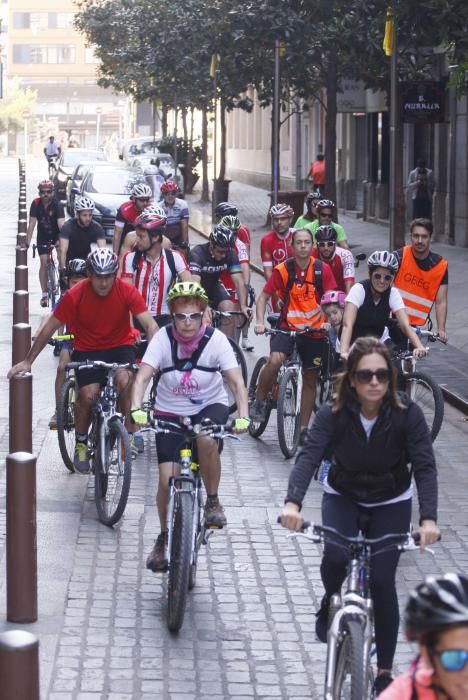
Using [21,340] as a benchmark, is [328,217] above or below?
above

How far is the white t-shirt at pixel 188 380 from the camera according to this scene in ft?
25.0

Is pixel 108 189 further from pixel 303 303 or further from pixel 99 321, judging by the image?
pixel 99 321

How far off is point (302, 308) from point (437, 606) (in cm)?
806

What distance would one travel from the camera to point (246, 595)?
24.6 ft

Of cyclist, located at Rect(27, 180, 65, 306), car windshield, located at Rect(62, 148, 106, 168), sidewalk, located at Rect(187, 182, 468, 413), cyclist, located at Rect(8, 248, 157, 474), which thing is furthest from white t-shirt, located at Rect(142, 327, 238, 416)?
car windshield, located at Rect(62, 148, 106, 168)

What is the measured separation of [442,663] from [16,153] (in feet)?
390

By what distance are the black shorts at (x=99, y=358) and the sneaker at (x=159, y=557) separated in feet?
8.04

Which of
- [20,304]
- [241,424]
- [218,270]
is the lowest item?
[241,424]

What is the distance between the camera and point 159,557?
727 centimetres

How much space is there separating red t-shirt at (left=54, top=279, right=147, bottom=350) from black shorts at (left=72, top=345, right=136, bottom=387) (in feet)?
0.12

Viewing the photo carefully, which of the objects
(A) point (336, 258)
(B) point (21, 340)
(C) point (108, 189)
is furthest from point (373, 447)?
(C) point (108, 189)

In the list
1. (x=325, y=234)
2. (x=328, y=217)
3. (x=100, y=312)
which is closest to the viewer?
(x=100, y=312)

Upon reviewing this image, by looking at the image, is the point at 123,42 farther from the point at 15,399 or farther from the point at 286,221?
the point at 15,399

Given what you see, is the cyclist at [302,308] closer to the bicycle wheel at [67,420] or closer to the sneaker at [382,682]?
the bicycle wheel at [67,420]
